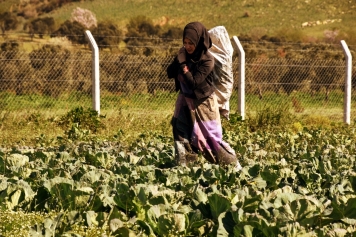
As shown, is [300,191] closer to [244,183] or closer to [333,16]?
[244,183]

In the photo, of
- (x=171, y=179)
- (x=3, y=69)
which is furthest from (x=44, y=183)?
(x=3, y=69)

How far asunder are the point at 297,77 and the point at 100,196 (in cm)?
2533

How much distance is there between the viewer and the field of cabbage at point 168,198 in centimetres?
544

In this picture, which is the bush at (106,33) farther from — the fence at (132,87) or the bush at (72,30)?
the fence at (132,87)

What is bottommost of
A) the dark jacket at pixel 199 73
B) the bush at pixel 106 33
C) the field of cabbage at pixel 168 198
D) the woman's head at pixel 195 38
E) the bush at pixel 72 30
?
the bush at pixel 106 33

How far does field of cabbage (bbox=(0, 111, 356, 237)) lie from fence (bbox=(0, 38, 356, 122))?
7512 millimetres

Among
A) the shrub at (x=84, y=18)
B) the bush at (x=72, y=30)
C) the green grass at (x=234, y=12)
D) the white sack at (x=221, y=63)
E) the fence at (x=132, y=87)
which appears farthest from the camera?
the green grass at (x=234, y=12)

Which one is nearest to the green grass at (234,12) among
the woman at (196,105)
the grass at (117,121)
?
the grass at (117,121)

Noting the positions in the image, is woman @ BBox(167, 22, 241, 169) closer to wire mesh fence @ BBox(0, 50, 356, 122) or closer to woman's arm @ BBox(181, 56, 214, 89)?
woman's arm @ BBox(181, 56, 214, 89)

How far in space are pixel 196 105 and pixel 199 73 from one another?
0.31m

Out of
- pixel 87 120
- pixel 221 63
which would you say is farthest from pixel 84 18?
pixel 221 63

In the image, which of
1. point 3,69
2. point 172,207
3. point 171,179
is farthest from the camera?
point 3,69

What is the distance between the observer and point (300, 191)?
A: 6453mm

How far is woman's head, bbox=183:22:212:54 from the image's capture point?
8.16 m
